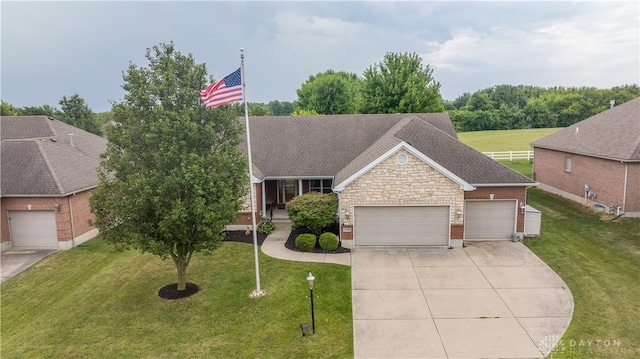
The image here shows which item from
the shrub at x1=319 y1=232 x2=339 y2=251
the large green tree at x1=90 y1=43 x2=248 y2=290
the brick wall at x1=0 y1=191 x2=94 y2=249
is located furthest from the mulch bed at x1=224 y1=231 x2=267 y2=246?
the brick wall at x1=0 y1=191 x2=94 y2=249

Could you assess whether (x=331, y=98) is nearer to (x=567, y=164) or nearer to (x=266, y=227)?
(x=567, y=164)

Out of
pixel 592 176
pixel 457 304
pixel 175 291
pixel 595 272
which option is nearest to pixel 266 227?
pixel 175 291

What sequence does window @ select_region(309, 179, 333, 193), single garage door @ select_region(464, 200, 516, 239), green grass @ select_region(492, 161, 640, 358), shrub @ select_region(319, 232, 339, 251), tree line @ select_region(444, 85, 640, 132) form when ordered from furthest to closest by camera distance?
tree line @ select_region(444, 85, 640, 132)
window @ select_region(309, 179, 333, 193)
single garage door @ select_region(464, 200, 516, 239)
shrub @ select_region(319, 232, 339, 251)
green grass @ select_region(492, 161, 640, 358)

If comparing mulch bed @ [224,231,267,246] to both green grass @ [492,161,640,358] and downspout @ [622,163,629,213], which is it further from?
downspout @ [622,163,629,213]

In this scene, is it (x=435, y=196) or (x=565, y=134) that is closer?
(x=435, y=196)

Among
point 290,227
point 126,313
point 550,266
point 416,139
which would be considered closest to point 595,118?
point 416,139

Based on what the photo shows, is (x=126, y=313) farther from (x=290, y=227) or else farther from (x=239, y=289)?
(x=290, y=227)

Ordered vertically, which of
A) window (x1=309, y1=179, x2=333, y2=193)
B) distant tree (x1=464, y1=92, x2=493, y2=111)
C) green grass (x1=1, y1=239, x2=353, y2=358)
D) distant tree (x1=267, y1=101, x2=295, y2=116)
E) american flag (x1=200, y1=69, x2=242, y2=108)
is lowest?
green grass (x1=1, y1=239, x2=353, y2=358)
